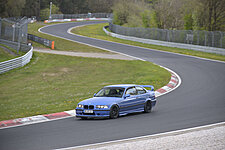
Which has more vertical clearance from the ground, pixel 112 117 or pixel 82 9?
pixel 82 9

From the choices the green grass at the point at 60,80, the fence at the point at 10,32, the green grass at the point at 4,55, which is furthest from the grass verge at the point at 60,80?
the fence at the point at 10,32

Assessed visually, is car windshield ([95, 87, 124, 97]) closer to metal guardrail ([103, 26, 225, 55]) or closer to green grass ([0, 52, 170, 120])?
green grass ([0, 52, 170, 120])

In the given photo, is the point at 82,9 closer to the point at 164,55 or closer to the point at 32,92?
the point at 164,55

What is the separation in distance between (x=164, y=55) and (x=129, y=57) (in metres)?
4.17

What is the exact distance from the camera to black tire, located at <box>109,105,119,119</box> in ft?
41.4

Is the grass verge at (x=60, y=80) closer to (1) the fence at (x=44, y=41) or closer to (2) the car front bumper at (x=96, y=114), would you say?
(2) the car front bumper at (x=96, y=114)

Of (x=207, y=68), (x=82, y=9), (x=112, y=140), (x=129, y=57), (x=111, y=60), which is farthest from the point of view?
(x=82, y=9)

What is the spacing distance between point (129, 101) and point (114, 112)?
0.99 m

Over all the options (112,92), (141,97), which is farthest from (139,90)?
(112,92)

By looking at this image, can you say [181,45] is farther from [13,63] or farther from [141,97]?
[141,97]

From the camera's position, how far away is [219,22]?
47688 millimetres

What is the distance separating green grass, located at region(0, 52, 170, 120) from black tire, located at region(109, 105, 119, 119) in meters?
3.12

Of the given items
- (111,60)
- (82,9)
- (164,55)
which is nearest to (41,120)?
(111,60)

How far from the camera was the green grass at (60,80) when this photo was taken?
54.7 feet
